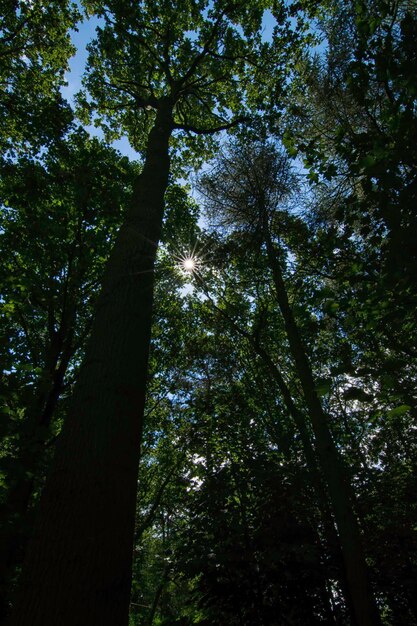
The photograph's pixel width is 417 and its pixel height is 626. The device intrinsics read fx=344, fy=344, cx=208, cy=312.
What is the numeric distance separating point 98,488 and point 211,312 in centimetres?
1053

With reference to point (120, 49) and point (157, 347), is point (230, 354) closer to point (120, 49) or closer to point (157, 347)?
point (157, 347)

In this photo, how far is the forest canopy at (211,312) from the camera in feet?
7.28

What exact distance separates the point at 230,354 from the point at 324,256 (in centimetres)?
700

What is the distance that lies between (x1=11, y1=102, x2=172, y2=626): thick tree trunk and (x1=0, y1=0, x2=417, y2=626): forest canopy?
1cm

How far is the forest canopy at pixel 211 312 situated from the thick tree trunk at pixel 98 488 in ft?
0.04

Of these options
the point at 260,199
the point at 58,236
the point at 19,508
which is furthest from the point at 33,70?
the point at 19,508

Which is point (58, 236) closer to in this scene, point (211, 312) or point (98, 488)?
point (211, 312)

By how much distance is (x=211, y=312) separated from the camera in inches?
486

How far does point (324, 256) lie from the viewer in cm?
589

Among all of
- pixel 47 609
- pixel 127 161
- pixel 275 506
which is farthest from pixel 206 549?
pixel 127 161

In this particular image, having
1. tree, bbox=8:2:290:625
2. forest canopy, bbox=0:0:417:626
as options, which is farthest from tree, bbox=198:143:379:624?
tree, bbox=8:2:290:625

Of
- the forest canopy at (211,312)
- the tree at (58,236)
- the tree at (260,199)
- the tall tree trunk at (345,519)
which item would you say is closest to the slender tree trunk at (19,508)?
the forest canopy at (211,312)

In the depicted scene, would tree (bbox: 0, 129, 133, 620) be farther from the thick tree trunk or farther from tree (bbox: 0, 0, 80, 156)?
the thick tree trunk

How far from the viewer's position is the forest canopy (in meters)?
2.22
